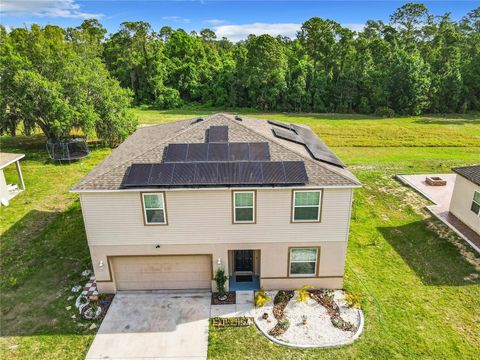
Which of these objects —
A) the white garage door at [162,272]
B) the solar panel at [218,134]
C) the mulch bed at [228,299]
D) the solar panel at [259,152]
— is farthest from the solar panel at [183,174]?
the mulch bed at [228,299]

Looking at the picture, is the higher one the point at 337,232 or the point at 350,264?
the point at 337,232

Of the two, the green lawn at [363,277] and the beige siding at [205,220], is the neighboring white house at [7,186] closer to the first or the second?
the green lawn at [363,277]

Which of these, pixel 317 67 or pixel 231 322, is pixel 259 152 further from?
pixel 317 67

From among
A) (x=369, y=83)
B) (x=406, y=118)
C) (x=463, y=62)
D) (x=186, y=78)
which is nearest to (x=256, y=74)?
(x=186, y=78)

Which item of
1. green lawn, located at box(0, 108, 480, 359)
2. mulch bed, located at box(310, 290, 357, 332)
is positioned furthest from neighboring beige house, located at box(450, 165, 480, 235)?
mulch bed, located at box(310, 290, 357, 332)

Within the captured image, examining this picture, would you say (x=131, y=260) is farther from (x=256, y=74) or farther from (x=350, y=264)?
(x=256, y=74)

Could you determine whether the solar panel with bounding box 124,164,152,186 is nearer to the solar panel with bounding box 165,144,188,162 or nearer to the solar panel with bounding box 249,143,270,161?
the solar panel with bounding box 165,144,188,162

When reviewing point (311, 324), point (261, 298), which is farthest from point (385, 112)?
point (311, 324)
